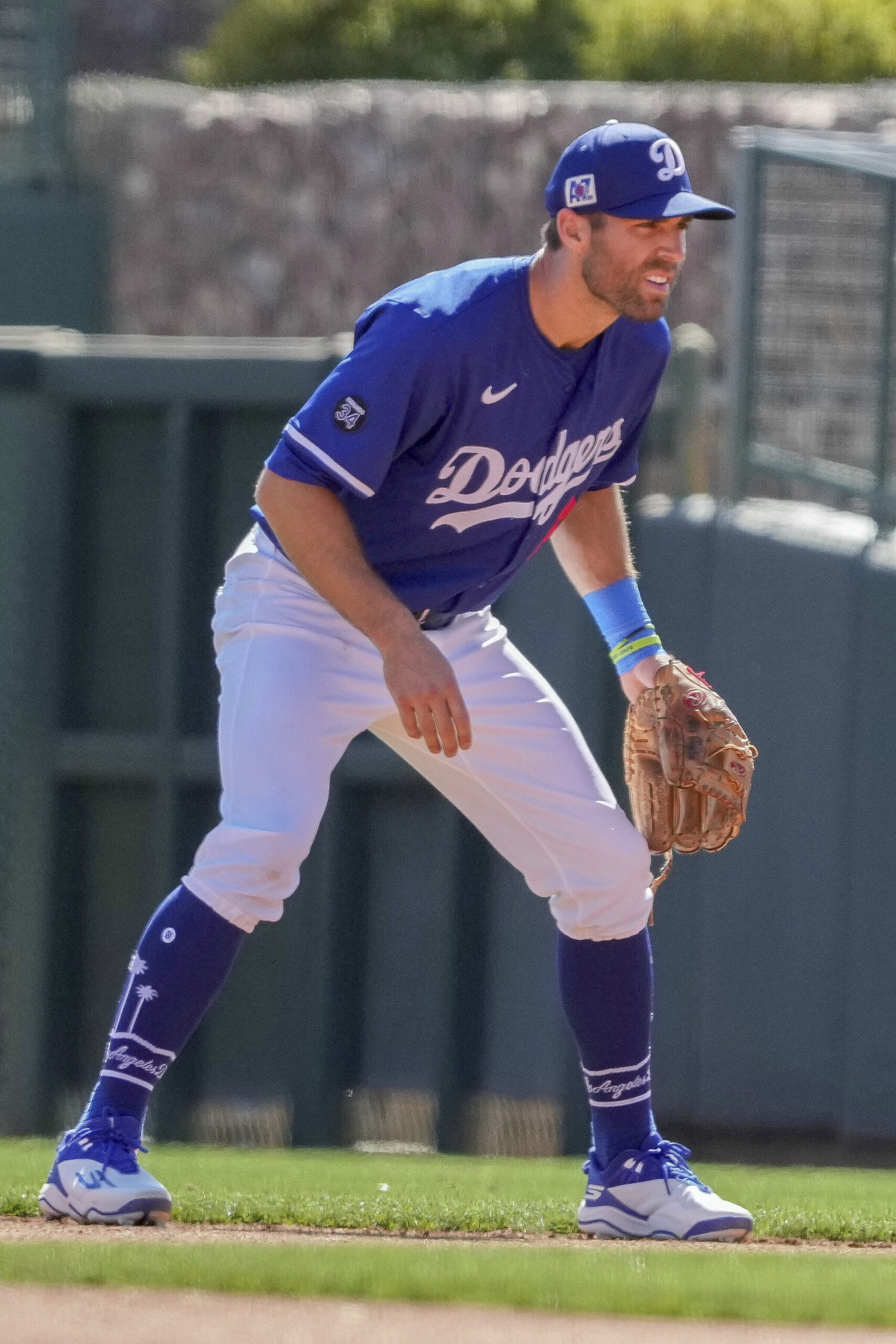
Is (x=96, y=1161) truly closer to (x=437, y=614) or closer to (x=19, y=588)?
(x=437, y=614)

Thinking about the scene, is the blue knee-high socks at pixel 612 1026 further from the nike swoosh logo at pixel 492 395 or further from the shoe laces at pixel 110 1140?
the nike swoosh logo at pixel 492 395

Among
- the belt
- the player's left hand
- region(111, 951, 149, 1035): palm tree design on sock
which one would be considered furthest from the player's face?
region(111, 951, 149, 1035): palm tree design on sock

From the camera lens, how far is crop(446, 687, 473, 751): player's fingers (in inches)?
142

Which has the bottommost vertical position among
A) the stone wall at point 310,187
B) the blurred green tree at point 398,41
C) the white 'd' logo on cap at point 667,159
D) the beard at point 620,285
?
the beard at point 620,285

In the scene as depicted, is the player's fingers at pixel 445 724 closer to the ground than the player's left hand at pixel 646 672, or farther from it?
closer to the ground

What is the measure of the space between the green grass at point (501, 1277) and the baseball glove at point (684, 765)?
3.15ft

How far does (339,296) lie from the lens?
1130 cm

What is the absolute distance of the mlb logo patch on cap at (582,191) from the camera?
379 cm

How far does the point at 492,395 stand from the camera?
3.85m

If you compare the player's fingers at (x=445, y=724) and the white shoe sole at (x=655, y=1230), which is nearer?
the player's fingers at (x=445, y=724)

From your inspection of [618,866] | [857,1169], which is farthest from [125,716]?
[618,866]

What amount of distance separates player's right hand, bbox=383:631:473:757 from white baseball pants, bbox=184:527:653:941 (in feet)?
0.80

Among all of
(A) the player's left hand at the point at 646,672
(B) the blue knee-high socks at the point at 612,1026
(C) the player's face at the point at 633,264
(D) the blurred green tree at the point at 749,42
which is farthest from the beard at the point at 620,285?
(D) the blurred green tree at the point at 749,42

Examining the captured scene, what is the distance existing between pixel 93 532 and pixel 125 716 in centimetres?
50
